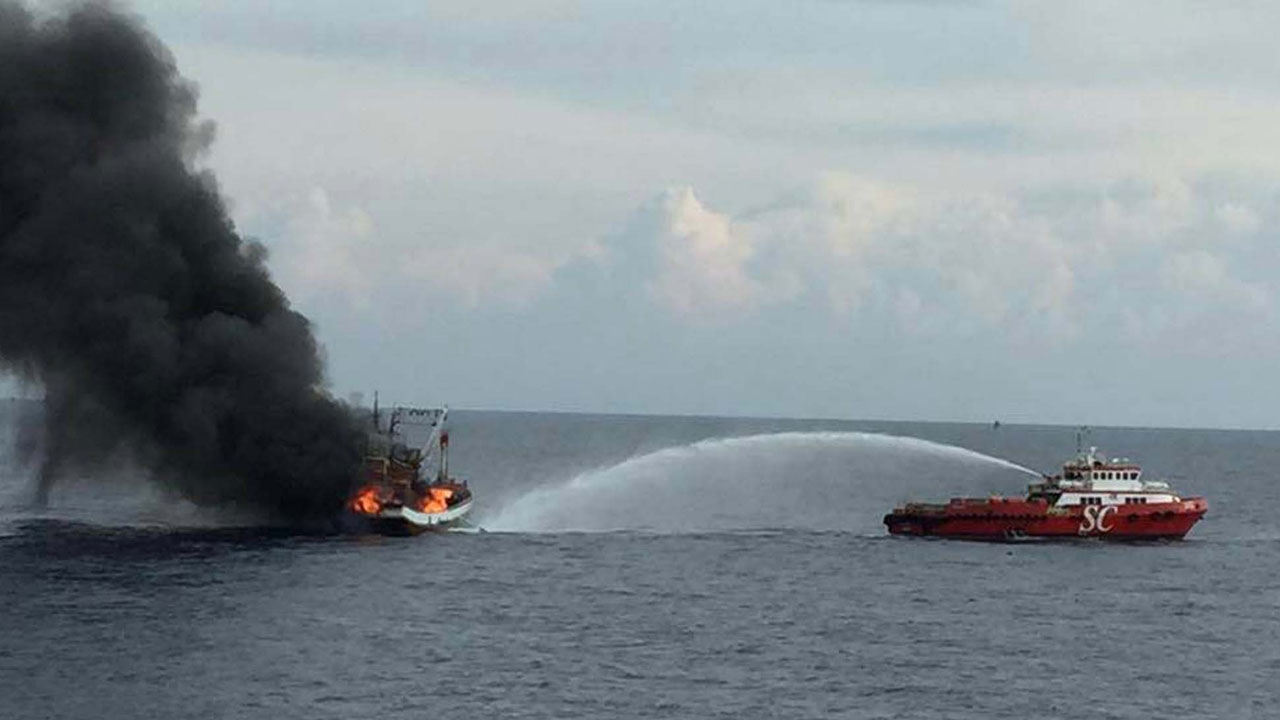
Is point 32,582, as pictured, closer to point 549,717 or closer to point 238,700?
point 238,700

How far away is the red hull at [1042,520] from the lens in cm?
14125

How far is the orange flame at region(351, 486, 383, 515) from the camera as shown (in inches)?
5522

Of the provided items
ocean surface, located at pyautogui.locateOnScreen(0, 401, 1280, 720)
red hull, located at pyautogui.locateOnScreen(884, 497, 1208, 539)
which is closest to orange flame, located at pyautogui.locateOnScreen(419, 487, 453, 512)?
ocean surface, located at pyautogui.locateOnScreen(0, 401, 1280, 720)

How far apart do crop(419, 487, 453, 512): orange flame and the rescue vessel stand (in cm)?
4041

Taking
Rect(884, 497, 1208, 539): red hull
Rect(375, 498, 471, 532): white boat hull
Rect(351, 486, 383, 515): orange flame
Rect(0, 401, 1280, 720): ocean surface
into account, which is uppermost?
Rect(884, 497, 1208, 539): red hull

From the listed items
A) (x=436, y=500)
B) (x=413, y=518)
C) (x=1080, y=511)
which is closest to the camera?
(x=413, y=518)

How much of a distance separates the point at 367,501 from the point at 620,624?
44.7 meters

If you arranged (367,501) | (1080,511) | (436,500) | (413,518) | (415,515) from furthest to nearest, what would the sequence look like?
(436,500), (1080,511), (367,501), (413,518), (415,515)

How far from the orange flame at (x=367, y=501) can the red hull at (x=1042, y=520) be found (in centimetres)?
4518

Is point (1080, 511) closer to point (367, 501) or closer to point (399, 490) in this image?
point (399, 490)

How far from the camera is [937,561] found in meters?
134

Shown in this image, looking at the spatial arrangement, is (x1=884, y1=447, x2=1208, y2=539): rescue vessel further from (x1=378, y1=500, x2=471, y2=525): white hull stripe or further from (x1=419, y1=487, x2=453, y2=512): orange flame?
(x1=378, y1=500, x2=471, y2=525): white hull stripe

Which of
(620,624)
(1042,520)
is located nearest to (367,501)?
(620,624)

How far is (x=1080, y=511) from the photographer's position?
141 meters
